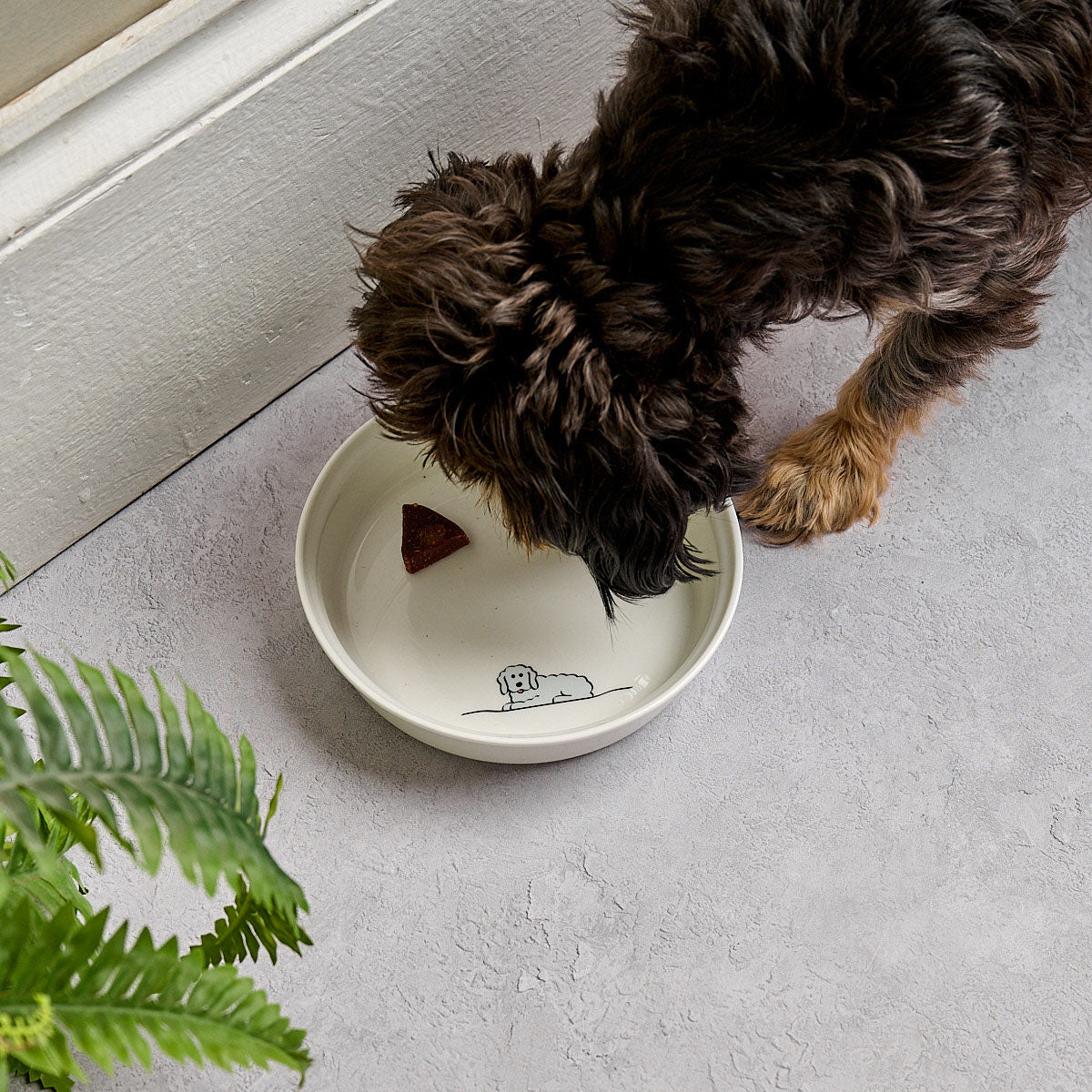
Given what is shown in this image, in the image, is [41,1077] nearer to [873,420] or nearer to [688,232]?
[688,232]

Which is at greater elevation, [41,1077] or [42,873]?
[42,873]

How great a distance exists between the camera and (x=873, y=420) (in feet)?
5.65

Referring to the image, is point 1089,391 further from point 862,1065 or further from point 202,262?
point 202,262

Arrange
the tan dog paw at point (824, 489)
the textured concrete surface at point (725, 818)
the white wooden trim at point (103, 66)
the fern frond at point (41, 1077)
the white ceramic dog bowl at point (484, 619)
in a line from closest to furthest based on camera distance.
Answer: the fern frond at point (41, 1077) < the white wooden trim at point (103, 66) < the textured concrete surface at point (725, 818) < the white ceramic dog bowl at point (484, 619) < the tan dog paw at point (824, 489)

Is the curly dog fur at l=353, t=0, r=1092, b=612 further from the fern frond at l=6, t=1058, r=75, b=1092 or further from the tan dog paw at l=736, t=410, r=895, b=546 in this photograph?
the fern frond at l=6, t=1058, r=75, b=1092

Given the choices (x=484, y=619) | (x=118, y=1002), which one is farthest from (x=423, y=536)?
(x=118, y=1002)

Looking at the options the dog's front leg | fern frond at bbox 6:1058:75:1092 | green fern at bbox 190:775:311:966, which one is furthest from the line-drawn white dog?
fern frond at bbox 6:1058:75:1092

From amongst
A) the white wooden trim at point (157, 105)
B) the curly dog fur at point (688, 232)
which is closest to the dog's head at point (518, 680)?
the curly dog fur at point (688, 232)

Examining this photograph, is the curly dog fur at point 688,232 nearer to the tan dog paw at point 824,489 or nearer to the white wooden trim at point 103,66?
the white wooden trim at point 103,66

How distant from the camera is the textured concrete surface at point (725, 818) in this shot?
1.44 metres

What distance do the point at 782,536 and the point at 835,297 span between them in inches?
22.7

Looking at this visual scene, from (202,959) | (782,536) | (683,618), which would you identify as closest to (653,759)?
(683,618)

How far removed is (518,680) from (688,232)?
727 millimetres

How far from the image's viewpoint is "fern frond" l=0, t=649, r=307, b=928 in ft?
2.52
